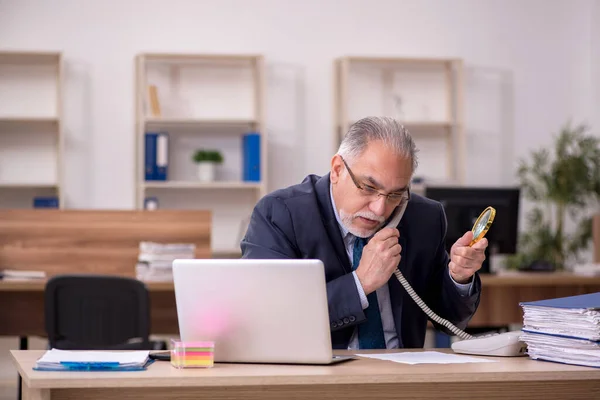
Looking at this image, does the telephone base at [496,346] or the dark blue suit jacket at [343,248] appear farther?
the dark blue suit jacket at [343,248]

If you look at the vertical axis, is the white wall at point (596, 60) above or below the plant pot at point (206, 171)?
above

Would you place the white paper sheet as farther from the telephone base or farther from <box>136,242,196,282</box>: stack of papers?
<box>136,242,196,282</box>: stack of papers

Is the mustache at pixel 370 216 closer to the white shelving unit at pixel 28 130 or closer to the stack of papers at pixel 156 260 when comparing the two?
the stack of papers at pixel 156 260

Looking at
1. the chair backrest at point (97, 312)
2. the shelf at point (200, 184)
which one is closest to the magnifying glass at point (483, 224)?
the chair backrest at point (97, 312)

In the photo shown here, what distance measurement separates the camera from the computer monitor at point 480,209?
495 cm

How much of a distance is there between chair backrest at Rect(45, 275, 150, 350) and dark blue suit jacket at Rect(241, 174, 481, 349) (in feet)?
4.57

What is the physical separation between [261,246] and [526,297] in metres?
2.82

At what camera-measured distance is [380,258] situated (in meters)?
1.99

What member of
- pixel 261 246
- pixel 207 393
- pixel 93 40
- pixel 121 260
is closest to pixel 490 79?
pixel 93 40

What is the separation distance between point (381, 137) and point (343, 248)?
1.09 feet

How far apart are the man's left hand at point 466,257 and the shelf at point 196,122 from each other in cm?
401

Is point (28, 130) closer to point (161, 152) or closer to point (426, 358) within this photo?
point (161, 152)

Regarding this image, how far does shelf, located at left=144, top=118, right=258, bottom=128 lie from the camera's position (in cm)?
Answer: 598

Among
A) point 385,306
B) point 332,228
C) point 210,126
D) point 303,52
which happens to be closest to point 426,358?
point 385,306
